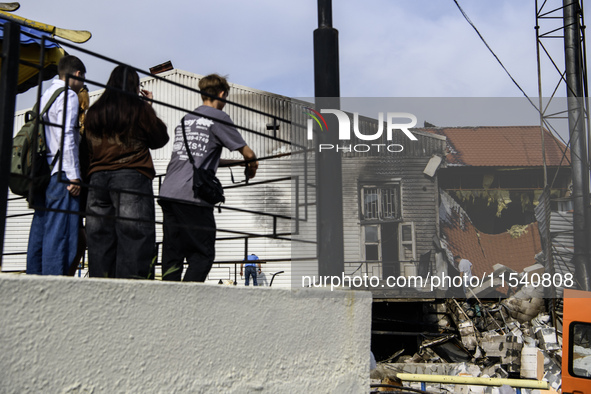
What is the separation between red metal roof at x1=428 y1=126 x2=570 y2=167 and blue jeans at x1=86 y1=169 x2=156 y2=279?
69.7ft

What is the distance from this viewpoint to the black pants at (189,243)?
3291mm

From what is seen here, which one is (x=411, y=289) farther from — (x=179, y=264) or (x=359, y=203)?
(x=179, y=264)

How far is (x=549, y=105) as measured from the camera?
19484 millimetres

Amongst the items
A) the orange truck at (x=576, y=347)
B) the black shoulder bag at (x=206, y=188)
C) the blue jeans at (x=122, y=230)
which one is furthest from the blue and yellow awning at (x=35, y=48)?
the orange truck at (x=576, y=347)

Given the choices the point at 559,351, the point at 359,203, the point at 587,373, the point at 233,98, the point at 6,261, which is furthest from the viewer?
the point at 233,98

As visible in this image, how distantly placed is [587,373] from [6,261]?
18642 millimetres

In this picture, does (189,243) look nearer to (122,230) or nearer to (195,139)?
(122,230)

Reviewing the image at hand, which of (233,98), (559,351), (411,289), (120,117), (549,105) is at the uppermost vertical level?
(233,98)

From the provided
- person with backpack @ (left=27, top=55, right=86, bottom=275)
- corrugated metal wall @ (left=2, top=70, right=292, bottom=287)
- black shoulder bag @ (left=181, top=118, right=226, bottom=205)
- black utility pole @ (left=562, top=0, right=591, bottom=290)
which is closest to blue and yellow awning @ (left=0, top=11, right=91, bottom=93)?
person with backpack @ (left=27, top=55, right=86, bottom=275)

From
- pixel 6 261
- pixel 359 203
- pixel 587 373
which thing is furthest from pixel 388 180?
pixel 6 261

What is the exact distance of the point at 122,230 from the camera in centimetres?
313

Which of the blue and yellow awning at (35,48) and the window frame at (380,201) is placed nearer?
the blue and yellow awning at (35,48)

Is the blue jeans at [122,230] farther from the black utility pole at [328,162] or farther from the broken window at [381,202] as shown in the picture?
the broken window at [381,202]

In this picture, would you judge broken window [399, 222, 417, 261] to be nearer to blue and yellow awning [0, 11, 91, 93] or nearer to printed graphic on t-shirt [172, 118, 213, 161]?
blue and yellow awning [0, 11, 91, 93]
